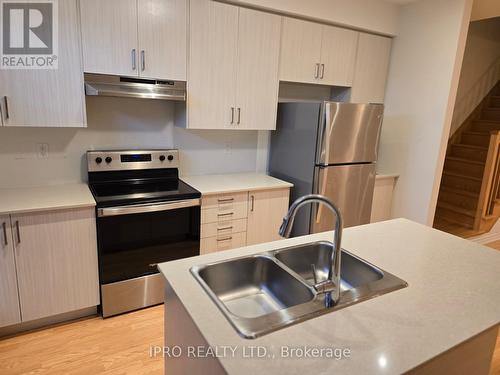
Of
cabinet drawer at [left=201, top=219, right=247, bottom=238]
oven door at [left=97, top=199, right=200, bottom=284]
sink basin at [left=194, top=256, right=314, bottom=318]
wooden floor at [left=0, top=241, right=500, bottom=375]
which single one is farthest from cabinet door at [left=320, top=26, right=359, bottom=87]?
wooden floor at [left=0, top=241, right=500, bottom=375]

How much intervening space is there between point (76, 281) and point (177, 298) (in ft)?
4.62

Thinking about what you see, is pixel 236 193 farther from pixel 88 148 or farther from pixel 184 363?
pixel 184 363

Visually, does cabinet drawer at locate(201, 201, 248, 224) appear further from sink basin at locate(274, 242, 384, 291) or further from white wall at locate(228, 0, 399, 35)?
white wall at locate(228, 0, 399, 35)

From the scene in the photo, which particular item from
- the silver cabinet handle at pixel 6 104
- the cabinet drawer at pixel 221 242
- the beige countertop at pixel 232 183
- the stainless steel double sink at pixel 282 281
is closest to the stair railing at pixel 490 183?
the beige countertop at pixel 232 183

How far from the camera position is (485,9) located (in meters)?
3.20

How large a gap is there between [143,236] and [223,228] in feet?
2.10

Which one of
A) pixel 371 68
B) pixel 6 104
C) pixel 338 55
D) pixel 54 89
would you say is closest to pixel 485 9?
pixel 371 68

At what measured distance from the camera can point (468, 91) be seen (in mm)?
4664

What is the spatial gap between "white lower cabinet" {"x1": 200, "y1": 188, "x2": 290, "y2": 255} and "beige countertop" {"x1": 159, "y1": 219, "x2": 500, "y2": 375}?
1.12m

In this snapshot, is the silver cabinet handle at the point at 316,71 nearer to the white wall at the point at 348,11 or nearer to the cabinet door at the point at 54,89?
the white wall at the point at 348,11

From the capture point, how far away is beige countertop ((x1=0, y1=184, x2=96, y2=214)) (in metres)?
1.97

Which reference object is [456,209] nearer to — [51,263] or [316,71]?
[316,71]

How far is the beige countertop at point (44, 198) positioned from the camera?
1.97m

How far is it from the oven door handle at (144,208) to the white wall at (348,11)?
1.60m
